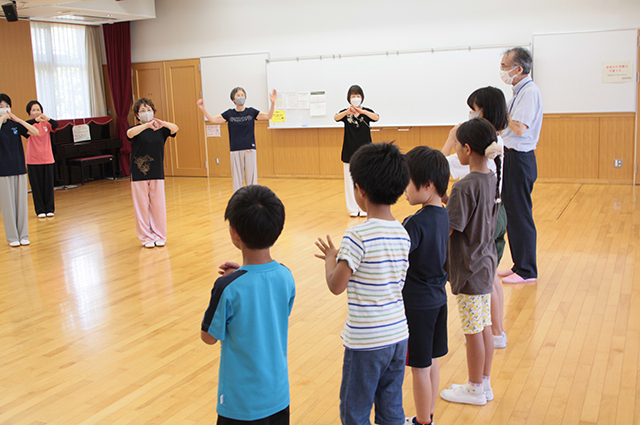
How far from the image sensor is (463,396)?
8.51ft

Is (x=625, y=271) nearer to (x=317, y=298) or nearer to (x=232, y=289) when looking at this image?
(x=317, y=298)

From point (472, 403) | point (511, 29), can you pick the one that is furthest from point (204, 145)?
point (472, 403)

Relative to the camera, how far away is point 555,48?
8.43 metres

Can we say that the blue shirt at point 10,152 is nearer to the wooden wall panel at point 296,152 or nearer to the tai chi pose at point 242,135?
the tai chi pose at point 242,135

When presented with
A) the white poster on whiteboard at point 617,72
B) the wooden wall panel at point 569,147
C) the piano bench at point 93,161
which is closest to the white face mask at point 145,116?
the piano bench at point 93,161

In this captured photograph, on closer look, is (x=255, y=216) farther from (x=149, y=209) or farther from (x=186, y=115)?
(x=186, y=115)

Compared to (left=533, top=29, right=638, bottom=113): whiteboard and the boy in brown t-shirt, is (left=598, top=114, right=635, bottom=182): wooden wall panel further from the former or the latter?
the boy in brown t-shirt

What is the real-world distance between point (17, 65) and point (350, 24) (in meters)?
5.58

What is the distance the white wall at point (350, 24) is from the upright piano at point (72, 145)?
176 cm

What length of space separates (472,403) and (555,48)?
23.8ft

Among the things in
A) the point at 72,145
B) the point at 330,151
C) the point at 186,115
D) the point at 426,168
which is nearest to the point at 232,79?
the point at 186,115

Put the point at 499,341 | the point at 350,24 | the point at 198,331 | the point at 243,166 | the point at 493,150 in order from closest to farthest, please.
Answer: the point at 493,150 → the point at 499,341 → the point at 198,331 → the point at 243,166 → the point at 350,24

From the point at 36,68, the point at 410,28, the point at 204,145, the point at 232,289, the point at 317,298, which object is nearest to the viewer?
the point at 232,289

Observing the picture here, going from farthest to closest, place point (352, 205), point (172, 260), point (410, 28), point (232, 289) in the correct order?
point (410, 28) → point (352, 205) → point (172, 260) → point (232, 289)
